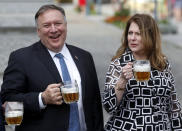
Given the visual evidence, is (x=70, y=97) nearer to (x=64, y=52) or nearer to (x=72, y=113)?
(x=72, y=113)

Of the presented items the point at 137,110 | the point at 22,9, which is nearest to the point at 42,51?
the point at 137,110

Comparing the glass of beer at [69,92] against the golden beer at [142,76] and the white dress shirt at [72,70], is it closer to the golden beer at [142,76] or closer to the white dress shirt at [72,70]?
the white dress shirt at [72,70]

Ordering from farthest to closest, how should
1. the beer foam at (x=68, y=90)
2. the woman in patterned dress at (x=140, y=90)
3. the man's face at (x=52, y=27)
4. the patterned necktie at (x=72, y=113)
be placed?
1. the woman in patterned dress at (x=140, y=90)
2. the patterned necktie at (x=72, y=113)
3. the man's face at (x=52, y=27)
4. the beer foam at (x=68, y=90)

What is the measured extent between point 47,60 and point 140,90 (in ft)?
2.52

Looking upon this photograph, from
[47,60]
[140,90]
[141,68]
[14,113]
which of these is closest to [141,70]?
[141,68]

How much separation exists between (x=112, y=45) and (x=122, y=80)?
11.3m

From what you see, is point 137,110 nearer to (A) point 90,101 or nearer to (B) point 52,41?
(A) point 90,101

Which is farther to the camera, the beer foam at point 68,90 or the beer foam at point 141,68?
the beer foam at point 141,68

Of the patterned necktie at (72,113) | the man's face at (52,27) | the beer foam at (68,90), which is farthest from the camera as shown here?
the patterned necktie at (72,113)

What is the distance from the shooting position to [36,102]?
343cm

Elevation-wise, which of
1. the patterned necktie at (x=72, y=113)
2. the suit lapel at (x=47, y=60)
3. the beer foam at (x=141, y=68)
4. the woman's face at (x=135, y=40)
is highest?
the woman's face at (x=135, y=40)

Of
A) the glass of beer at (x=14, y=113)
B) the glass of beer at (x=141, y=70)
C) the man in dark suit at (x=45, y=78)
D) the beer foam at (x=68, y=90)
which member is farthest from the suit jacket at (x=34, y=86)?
the glass of beer at (x=141, y=70)

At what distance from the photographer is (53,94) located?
3.28 meters

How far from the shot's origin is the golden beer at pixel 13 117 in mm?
3284
